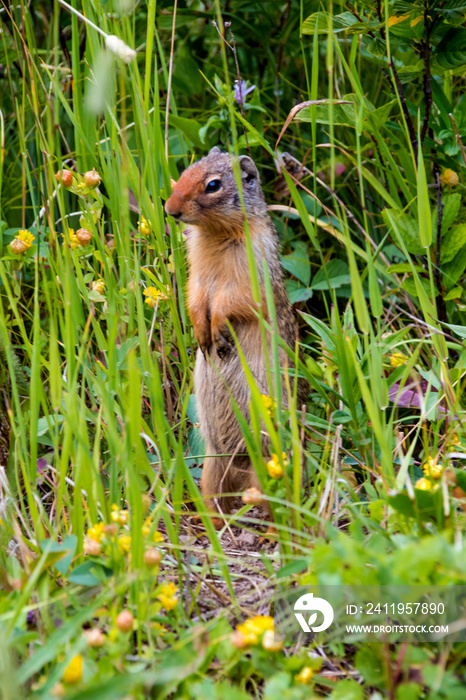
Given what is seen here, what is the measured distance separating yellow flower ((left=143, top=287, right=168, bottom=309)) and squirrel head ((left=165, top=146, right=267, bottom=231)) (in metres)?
Result: 0.36

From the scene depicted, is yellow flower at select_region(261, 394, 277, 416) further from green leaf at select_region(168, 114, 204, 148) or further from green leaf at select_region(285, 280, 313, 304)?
green leaf at select_region(168, 114, 204, 148)

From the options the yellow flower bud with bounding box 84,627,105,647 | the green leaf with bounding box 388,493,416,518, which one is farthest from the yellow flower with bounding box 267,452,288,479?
the yellow flower bud with bounding box 84,627,105,647

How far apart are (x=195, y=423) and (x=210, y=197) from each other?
1079mm

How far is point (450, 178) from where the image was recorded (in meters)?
3.60

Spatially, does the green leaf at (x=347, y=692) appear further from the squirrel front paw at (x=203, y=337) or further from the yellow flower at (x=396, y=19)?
the yellow flower at (x=396, y=19)

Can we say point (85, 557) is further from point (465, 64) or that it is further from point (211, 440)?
point (465, 64)

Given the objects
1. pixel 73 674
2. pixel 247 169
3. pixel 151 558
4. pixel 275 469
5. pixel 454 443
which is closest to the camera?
pixel 73 674

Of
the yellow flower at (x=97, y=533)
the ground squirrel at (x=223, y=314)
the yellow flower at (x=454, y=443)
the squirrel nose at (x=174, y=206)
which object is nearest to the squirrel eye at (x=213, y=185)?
the ground squirrel at (x=223, y=314)

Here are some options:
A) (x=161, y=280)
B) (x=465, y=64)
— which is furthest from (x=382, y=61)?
(x=161, y=280)

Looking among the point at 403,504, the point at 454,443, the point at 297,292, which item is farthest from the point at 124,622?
the point at 297,292

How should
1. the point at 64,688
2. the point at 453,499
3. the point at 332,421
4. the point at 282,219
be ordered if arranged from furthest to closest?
the point at 282,219 → the point at 332,421 → the point at 453,499 → the point at 64,688

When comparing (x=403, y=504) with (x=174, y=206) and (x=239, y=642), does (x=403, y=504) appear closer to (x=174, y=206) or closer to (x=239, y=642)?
(x=239, y=642)

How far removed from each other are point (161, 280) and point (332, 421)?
1.23 metres

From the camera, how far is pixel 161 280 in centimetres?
350
